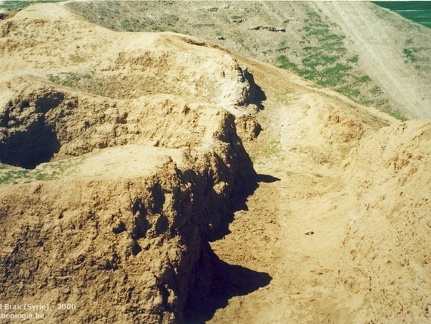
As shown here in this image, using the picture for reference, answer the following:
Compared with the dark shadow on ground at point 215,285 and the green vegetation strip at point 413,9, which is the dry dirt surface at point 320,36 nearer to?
the green vegetation strip at point 413,9

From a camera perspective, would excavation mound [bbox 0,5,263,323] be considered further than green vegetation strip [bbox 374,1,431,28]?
No

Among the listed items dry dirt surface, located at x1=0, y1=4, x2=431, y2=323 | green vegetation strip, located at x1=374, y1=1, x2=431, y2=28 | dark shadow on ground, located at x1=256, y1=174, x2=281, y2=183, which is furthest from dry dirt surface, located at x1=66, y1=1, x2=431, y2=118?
dark shadow on ground, located at x1=256, y1=174, x2=281, y2=183

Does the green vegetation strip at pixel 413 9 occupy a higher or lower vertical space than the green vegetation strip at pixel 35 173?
higher

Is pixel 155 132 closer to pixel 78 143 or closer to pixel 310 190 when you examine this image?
pixel 78 143

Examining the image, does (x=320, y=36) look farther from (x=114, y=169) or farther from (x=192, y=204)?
(x=114, y=169)

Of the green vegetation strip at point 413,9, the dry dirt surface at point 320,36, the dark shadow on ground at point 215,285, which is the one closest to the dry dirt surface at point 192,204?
the dark shadow on ground at point 215,285

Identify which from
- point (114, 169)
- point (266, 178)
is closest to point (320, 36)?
point (266, 178)

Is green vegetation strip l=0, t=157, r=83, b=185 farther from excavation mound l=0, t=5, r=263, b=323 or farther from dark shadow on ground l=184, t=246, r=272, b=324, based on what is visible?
dark shadow on ground l=184, t=246, r=272, b=324
